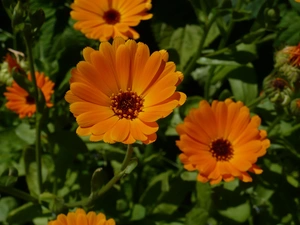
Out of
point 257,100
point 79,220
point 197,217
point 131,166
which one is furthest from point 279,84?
point 79,220

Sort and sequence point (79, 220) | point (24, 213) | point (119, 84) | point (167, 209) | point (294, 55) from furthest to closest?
point (167, 209) < point (24, 213) < point (294, 55) < point (119, 84) < point (79, 220)

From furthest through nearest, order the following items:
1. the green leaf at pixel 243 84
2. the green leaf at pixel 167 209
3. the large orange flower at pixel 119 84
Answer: the green leaf at pixel 243 84 → the green leaf at pixel 167 209 → the large orange flower at pixel 119 84

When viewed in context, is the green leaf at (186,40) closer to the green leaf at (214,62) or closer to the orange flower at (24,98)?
the green leaf at (214,62)

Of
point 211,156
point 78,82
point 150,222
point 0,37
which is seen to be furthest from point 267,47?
point 78,82

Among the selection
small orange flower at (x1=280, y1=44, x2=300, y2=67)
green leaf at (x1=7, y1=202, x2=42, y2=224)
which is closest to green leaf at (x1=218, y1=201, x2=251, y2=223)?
small orange flower at (x1=280, y1=44, x2=300, y2=67)

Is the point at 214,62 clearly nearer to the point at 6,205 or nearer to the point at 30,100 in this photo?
the point at 30,100

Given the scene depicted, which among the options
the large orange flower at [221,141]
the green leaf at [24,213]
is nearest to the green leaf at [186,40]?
the large orange flower at [221,141]
